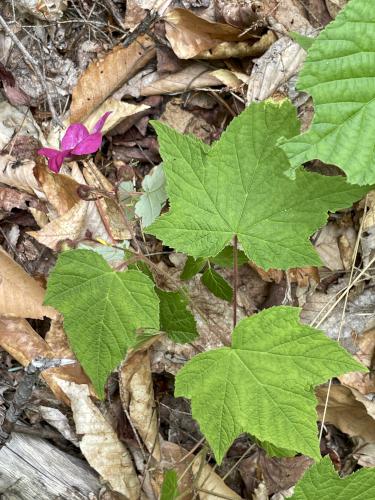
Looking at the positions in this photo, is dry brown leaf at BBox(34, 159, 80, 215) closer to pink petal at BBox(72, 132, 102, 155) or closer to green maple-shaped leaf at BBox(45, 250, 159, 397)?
pink petal at BBox(72, 132, 102, 155)

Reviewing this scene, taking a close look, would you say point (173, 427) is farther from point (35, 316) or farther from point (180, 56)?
point (180, 56)

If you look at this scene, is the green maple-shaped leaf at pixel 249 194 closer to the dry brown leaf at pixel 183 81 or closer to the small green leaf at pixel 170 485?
the small green leaf at pixel 170 485

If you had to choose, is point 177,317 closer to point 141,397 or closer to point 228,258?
point 228,258

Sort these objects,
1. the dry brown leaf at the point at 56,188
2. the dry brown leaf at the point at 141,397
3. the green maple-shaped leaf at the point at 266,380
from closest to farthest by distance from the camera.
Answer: the green maple-shaped leaf at the point at 266,380 < the dry brown leaf at the point at 141,397 < the dry brown leaf at the point at 56,188

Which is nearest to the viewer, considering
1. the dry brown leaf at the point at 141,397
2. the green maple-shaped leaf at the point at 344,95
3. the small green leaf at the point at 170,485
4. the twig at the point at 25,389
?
the green maple-shaped leaf at the point at 344,95

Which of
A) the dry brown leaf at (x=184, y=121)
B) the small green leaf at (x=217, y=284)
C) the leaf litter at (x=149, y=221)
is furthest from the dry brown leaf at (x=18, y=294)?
the dry brown leaf at (x=184, y=121)

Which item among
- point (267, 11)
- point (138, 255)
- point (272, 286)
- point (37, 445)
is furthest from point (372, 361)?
point (267, 11)

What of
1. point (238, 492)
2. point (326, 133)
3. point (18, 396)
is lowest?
point (238, 492)
